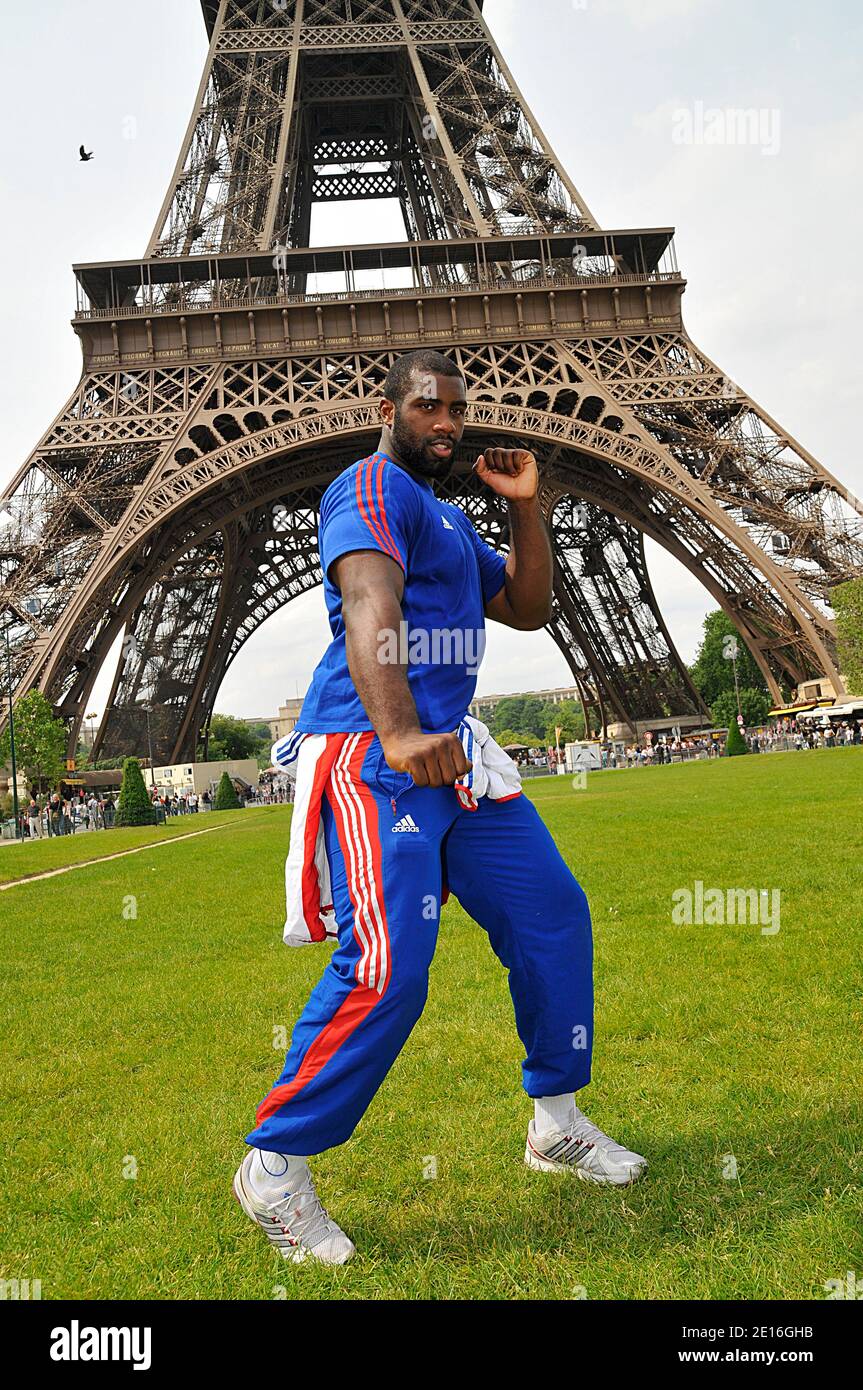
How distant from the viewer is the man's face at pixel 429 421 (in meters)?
2.74

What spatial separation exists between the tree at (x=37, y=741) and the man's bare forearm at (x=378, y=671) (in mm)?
24531

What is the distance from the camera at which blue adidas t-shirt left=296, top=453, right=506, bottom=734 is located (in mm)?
2527

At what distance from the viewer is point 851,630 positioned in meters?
36.6

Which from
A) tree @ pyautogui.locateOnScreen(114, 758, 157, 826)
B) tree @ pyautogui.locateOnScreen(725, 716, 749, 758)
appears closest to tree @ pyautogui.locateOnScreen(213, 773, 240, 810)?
tree @ pyautogui.locateOnScreen(114, 758, 157, 826)

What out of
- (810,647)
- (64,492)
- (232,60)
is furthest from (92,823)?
(232,60)

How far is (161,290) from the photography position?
96.6 ft

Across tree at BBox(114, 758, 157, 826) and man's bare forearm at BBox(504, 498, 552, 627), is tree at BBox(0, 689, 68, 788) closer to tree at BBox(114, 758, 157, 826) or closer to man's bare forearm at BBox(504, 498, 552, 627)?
tree at BBox(114, 758, 157, 826)

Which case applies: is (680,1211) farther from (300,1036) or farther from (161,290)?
(161,290)

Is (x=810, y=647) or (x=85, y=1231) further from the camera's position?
(x=810, y=647)

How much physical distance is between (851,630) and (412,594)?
37167 millimetres

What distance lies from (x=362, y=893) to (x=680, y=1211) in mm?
1111

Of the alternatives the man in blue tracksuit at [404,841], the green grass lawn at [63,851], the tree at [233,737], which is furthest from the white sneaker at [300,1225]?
the tree at [233,737]

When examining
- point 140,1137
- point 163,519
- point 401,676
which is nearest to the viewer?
point 401,676

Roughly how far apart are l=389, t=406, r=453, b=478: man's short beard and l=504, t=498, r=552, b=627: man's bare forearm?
29 centimetres
